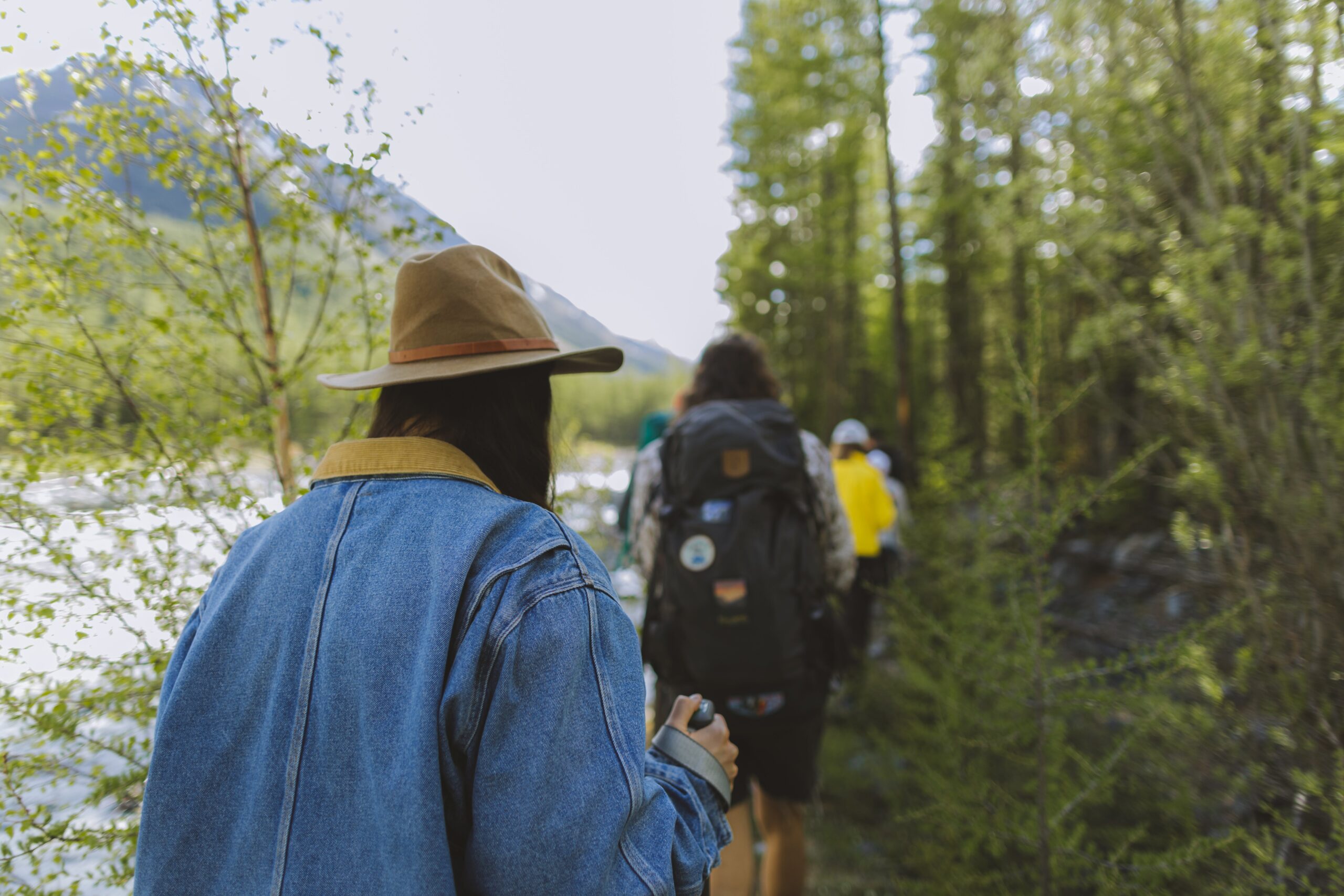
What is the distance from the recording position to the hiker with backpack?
7.86ft

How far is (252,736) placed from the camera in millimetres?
955

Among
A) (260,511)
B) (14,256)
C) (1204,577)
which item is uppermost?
(14,256)

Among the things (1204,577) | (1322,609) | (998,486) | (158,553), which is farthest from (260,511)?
(1204,577)

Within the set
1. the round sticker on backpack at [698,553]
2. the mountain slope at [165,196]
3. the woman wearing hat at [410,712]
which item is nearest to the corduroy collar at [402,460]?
the woman wearing hat at [410,712]

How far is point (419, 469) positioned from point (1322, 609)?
2.95 m

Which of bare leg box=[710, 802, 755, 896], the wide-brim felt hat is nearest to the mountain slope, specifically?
the wide-brim felt hat

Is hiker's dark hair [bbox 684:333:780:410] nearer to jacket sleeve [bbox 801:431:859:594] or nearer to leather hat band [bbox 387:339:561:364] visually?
jacket sleeve [bbox 801:431:859:594]

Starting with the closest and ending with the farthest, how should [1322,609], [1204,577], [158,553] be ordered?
[158,553] < [1322,609] < [1204,577]

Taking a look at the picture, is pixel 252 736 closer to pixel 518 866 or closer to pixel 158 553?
pixel 518 866

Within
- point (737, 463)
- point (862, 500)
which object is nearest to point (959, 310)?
point (862, 500)

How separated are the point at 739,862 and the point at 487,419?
2.42m

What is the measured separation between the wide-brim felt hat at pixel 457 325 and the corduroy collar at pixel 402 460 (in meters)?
0.10

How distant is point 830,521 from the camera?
278cm

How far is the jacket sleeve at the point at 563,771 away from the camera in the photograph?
0.89 metres
